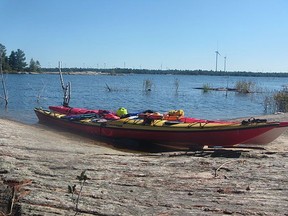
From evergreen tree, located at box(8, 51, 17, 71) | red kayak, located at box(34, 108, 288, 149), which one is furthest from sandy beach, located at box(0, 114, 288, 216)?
evergreen tree, located at box(8, 51, 17, 71)

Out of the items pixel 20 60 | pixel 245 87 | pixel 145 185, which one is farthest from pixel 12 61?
pixel 145 185

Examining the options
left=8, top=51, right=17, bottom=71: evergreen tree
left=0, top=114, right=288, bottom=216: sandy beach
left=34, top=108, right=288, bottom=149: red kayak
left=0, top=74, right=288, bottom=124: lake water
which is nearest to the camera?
left=0, top=114, right=288, bottom=216: sandy beach

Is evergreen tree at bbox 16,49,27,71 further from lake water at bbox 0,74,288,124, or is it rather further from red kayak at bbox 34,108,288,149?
red kayak at bbox 34,108,288,149

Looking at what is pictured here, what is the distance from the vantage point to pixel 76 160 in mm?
7766

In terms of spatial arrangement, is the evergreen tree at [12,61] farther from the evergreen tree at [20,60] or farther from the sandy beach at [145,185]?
the sandy beach at [145,185]

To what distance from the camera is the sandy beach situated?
497cm

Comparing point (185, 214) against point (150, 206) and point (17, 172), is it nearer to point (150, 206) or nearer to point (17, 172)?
point (150, 206)

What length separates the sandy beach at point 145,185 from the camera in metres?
4.97

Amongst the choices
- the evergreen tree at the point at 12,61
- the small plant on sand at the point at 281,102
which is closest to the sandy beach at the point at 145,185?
the small plant on sand at the point at 281,102

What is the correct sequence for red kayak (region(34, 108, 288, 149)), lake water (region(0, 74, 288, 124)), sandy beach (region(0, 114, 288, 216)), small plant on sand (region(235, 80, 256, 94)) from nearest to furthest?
sandy beach (region(0, 114, 288, 216)) → red kayak (region(34, 108, 288, 149)) → lake water (region(0, 74, 288, 124)) → small plant on sand (region(235, 80, 256, 94))

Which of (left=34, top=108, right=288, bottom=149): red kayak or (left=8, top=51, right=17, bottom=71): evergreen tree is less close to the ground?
(left=8, top=51, right=17, bottom=71): evergreen tree

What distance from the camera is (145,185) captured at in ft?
19.6

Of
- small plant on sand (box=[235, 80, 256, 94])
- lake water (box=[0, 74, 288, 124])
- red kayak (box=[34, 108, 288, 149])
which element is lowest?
lake water (box=[0, 74, 288, 124])

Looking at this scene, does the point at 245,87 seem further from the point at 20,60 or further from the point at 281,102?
the point at 20,60
